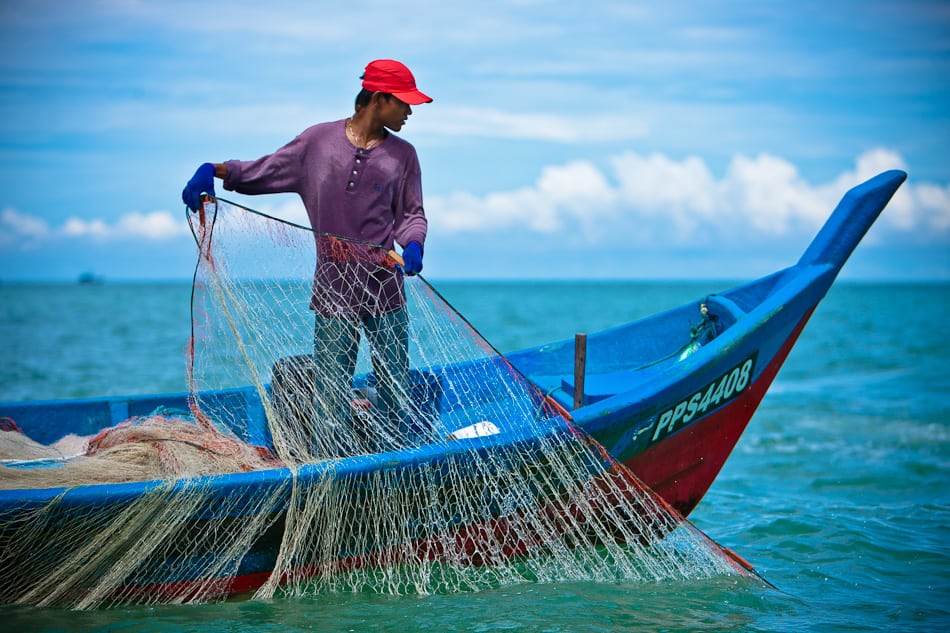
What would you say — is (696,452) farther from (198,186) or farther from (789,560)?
(198,186)

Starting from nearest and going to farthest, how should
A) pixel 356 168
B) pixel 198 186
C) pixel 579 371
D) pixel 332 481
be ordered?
pixel 332 481 → pixel 198 186 → pixel 356 168 → pixel 579 371

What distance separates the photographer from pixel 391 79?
4.00 meters

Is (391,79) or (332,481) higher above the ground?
(391,79)

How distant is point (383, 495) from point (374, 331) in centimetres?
78

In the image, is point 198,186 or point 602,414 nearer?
point 198,186

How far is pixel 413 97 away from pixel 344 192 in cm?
53

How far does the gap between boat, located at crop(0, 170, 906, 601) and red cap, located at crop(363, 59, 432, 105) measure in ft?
4.56

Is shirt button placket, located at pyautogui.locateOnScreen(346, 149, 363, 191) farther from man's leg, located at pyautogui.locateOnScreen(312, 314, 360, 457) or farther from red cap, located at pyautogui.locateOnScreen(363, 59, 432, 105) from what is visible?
man's leg, located at pyautogui.locateOnScreen(312, 314, 360, 457)

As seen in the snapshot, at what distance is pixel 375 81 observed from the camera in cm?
400

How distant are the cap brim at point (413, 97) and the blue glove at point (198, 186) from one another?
0.89 meters

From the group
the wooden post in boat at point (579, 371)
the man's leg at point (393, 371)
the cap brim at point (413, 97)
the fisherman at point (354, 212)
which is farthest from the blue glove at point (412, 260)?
the wooden post in boat at point (579, 371)

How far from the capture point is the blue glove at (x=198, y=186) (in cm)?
396

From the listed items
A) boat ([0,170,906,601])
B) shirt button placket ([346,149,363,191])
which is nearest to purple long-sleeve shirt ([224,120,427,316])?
shirt button placket ([346,149,363,191])

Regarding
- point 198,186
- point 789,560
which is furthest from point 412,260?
point 789,560
